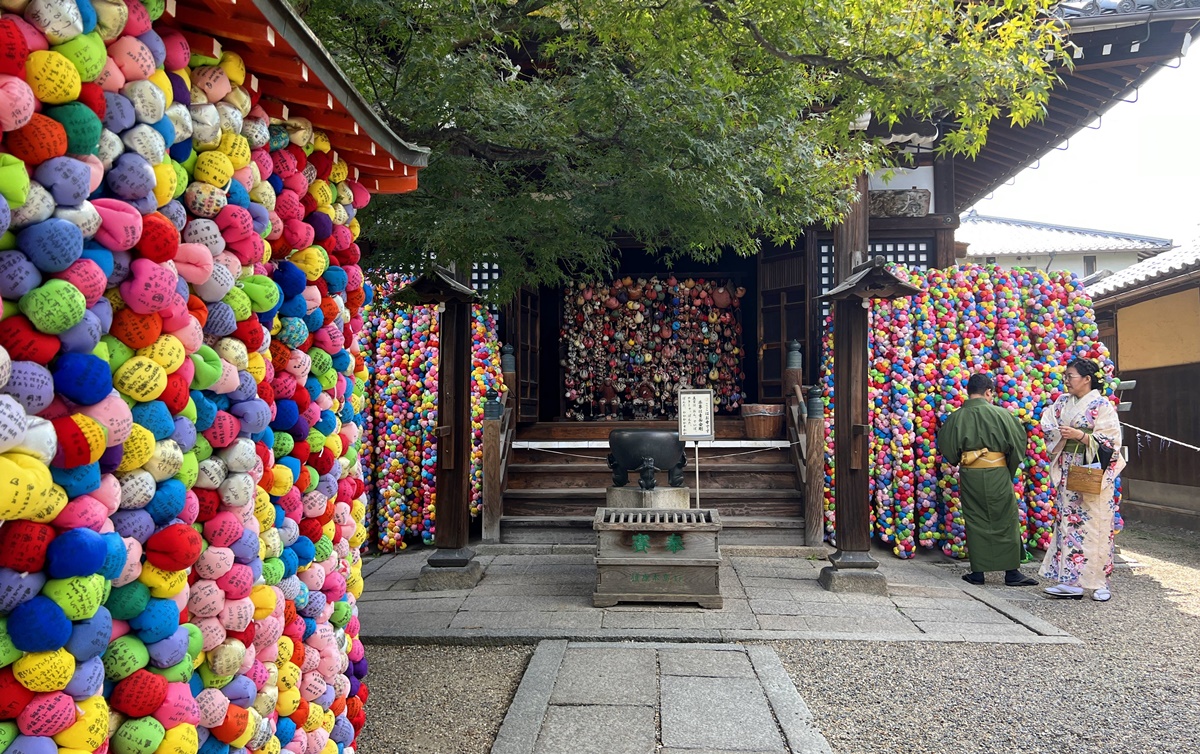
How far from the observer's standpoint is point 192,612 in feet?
5.54

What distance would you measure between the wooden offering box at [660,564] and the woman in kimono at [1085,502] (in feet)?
9.69

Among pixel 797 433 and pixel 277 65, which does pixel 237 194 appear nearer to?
pixel 277 65

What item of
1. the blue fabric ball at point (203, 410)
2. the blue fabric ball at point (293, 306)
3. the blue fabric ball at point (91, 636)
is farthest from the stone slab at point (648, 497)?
the blue fabric ball at point (91, 636)

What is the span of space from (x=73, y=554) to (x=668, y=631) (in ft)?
12.9

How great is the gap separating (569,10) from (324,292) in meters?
2.73

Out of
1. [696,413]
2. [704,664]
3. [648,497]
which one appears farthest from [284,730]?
[696,413]

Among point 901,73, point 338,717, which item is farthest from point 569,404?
point 338,717

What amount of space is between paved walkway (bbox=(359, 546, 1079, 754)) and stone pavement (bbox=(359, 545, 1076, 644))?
0.04 ft

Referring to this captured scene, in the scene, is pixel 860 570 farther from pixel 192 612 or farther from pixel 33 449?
pixel 33 449

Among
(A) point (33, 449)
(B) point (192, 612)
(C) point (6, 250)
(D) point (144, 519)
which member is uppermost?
(C) point (6, 250)

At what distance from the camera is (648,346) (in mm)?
11750

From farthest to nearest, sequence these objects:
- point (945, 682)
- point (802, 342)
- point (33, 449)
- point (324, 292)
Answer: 1. point (802, 342)
2. point (945, 682)
3. point (324, 292)
4. point (33, 449)

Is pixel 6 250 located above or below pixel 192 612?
above

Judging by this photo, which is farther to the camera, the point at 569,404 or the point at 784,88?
the point at 569,404
